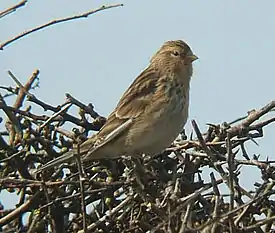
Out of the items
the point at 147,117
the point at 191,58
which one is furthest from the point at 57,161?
the point at 191,58

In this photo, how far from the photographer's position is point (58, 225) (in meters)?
4.51

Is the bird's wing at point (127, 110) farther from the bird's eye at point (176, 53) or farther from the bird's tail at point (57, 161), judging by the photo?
the bird's tail at point (57, 161)

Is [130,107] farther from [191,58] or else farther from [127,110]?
[191,58]

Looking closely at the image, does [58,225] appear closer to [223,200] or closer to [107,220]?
[107,220]

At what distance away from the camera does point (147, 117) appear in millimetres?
5785

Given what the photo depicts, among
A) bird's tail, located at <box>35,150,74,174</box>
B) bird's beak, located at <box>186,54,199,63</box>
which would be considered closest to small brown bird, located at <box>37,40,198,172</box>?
bird's beak, located at <box>186,54,199,63</box>

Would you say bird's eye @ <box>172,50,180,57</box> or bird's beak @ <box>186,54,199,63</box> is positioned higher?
bird's eye @ <box>172,50,180,57</box>

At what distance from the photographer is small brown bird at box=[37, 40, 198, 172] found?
5.40 m

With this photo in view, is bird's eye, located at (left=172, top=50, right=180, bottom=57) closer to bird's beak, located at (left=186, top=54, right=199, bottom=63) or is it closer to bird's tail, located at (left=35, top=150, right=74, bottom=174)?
bird's beak, located at (left=186, top=54, right=199, bottom=63)

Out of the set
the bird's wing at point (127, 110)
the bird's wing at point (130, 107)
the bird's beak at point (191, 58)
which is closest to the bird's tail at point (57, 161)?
the bird's wing at point (127, 110)

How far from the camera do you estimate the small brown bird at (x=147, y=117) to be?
17.7 feet

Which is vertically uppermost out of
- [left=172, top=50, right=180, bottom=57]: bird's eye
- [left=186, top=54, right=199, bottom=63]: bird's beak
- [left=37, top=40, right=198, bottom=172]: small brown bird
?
[left=172, top=50, right=180, bottom=57]: bird's eye

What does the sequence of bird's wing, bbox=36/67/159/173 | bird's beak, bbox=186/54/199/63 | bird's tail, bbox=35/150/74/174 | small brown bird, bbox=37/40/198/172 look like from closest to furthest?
bird's tail, bbox=35/150/74/174 < bird's wing, bbox=36/67/159/173 < small brown bird, bbox=37/40/198/172 < bird's beak, bbox=186/54/199/63

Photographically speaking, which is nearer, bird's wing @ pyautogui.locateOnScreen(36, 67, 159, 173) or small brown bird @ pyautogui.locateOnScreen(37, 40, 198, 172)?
bird's wing @ pyautogui.locateOnScreen(36, 67, 159, 173)
